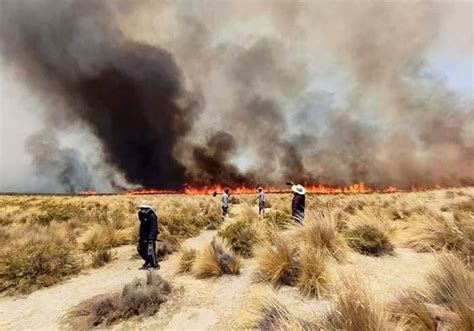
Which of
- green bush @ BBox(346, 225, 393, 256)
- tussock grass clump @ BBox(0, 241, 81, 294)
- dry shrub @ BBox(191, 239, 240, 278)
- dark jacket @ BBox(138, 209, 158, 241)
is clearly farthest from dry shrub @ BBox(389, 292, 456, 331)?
tussock grass clump @ BBox(0, 241, 81, 294)

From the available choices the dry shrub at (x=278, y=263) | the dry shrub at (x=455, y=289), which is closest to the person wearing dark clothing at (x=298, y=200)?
the dry shrub at (x=278, y=263)

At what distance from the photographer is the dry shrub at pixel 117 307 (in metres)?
7.12

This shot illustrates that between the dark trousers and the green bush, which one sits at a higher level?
the green bush

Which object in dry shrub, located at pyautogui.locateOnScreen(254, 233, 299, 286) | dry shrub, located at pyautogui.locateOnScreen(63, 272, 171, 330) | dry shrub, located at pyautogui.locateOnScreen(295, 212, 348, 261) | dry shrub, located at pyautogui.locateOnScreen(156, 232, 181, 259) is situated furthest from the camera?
dry shrub, located at pyautogui.locateOnScreen(156, 232, 181, 259)

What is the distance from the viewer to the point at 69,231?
61.0 feet

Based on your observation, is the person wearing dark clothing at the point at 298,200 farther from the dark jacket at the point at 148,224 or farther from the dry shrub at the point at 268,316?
the dry shrub at the point at 268,316

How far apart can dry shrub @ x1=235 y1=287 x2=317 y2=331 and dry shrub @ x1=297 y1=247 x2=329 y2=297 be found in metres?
2.44

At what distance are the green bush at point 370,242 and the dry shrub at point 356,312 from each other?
666 centimetres

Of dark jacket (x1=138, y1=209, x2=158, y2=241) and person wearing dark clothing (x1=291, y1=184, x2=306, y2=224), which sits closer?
dark jacket (x1=138, y1=209, x2=158, y2=241)

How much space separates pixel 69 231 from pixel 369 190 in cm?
5643

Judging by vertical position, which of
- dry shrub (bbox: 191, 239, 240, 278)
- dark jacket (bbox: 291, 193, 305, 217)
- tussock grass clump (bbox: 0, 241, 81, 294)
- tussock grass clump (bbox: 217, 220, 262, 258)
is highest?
dark jacket (bbox: 291, 193, 305, 217)

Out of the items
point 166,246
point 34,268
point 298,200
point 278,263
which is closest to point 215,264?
point 278,263

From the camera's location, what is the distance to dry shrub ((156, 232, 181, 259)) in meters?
12.9

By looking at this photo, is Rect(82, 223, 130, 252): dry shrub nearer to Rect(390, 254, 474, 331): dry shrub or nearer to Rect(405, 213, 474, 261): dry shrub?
Rect(405, 213, 474, 261): dry shrub
